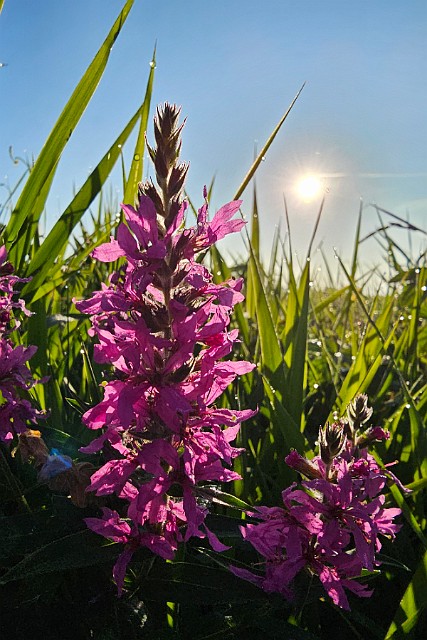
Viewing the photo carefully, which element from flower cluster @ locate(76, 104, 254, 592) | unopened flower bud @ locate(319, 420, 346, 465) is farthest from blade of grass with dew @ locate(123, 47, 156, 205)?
unopened flower bud @ locate(319, 420, 346, 465)

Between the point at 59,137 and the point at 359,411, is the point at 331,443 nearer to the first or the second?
the point at 359,411

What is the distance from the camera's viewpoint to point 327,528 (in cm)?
98

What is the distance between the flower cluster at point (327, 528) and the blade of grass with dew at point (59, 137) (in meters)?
1.42

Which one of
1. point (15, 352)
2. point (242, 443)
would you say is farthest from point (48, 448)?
point (242, 443)

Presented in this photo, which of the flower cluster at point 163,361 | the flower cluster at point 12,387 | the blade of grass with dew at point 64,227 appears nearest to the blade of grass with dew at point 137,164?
the blade of grass with dew at point 64,227

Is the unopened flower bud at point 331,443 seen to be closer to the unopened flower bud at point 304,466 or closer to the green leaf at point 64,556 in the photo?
the unopened flower bud at point 304,466

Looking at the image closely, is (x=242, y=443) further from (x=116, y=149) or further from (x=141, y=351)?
(x=116, y=149)

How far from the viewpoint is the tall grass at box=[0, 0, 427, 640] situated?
988mm

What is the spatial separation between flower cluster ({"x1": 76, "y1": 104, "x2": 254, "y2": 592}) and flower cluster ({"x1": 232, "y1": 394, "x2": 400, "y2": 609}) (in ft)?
0.42

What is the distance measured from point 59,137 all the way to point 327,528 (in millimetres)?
1633

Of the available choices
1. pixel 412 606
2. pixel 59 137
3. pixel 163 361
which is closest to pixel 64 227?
pixel 59 137

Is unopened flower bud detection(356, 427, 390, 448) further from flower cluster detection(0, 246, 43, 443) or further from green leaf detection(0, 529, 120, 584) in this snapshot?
flower cluster detection(0, 246, 43, 443)

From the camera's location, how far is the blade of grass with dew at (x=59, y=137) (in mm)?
2031

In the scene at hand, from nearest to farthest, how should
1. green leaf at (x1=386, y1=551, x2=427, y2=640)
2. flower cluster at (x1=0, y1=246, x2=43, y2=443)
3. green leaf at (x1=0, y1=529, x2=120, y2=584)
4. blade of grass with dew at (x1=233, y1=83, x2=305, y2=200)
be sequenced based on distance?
green leaf at (x1=0, y1=529, x2=120, y2=584)
green leaf at (x1=386, y1=551, x2=427, y2=640)
flower cluster at (x1=0, y1=246, x2=43, y2=443)
blade of grass with dew at (x1=233, y1=83, x2=305, y2=200)
